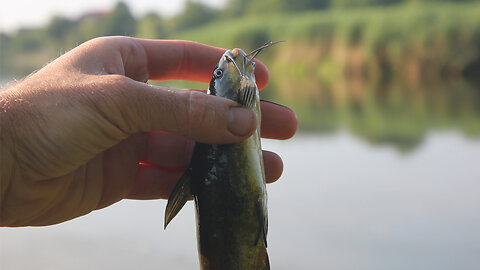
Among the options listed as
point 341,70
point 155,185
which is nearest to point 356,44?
point 341,70

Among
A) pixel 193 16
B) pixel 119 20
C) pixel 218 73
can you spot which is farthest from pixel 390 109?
pixel 193 16

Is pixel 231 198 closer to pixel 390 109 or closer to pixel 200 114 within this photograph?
pixel 200 114

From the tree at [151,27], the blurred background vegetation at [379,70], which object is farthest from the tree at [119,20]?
the blurred background vegetation at [379,70]

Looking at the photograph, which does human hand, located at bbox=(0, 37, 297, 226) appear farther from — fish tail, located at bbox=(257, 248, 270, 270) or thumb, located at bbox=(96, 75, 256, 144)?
fish tail, located at bbox=(257, 248, 270, 270)

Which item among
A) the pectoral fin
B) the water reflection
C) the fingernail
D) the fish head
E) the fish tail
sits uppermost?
the water reflection

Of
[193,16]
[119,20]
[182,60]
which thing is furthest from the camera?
[193,16]

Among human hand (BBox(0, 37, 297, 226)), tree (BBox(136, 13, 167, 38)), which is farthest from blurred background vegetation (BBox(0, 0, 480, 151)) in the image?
tree (BBox(136, 13, 167, 38))

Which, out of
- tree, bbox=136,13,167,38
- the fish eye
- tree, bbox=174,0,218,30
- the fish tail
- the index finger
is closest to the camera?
the fish tail

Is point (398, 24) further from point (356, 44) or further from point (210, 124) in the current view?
point (210, 124)

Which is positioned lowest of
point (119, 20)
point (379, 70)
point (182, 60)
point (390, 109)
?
point (182, 60)
